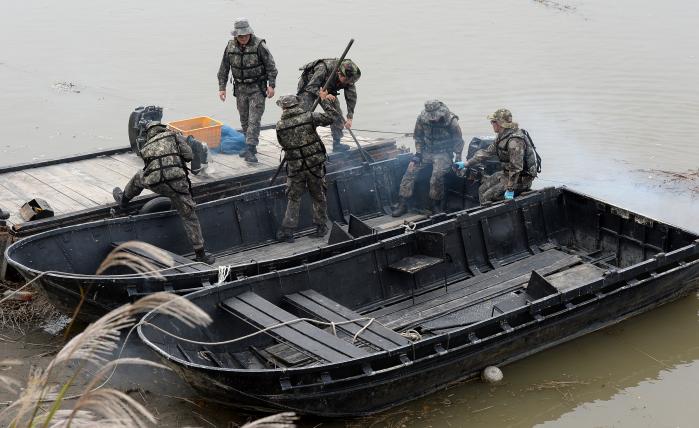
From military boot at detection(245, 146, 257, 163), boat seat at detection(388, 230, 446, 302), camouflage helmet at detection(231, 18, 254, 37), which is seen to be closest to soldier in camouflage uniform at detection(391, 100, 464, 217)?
boat seat at detection(388, 230, 446, 302)

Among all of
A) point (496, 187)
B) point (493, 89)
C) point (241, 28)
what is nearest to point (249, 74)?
point (241, 28)

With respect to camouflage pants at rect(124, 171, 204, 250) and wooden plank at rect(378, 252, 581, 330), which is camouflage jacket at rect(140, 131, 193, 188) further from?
wooden plank at rect(378, 252, 581, 330)

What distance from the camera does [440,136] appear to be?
11.9 metres

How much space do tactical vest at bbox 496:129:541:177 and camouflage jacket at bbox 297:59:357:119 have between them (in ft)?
7.68

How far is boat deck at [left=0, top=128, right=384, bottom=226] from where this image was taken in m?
11.1

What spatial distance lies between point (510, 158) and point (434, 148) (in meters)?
1.33

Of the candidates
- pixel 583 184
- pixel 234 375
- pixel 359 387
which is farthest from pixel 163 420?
pixel 583 184

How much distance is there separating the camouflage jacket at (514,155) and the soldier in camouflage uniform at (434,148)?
32.2 inches

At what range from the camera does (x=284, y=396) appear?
301 inches

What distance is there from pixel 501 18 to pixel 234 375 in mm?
19553

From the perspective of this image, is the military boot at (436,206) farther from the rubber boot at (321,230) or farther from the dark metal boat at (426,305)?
the rubber boot at (321,230)

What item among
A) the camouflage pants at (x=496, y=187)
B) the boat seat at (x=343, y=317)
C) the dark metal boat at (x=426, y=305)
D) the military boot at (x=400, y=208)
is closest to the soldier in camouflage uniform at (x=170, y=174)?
the dark metal boat at (x=426, y=305)

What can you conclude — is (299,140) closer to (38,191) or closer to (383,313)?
(383,313)

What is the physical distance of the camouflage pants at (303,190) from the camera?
10711mm
